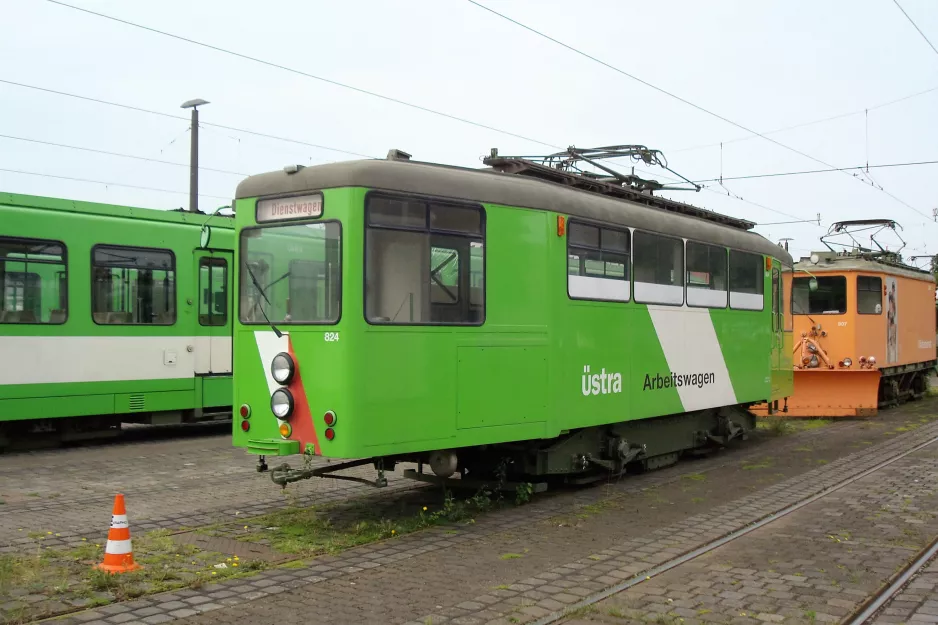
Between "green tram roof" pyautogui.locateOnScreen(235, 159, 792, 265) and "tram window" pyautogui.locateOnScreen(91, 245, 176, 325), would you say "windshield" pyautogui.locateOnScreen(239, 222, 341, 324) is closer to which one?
"green tram roof" pyautogui.locateOnScreen(235, 159, 792, 265)

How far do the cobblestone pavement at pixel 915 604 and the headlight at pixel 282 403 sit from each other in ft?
15.0

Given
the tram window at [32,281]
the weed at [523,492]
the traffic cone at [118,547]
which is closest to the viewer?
the traffic cone at [118,547]

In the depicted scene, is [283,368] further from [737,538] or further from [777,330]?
[777,330]

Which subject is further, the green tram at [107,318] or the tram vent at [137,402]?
the tram vent at [137,402]

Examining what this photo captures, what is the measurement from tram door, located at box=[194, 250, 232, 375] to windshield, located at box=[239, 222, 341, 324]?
656 centimetres

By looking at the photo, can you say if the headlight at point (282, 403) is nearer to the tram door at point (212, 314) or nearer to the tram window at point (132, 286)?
the tram window at point (132, 286)

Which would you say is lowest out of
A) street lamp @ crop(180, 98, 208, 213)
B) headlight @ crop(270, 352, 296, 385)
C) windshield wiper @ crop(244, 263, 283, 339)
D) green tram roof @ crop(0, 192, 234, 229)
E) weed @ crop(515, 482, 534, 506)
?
weed @ crop(515, 482, 534, 506)

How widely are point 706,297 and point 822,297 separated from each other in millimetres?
8867

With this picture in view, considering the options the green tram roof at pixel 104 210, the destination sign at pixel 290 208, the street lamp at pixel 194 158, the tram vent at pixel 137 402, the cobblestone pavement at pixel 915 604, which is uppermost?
the street lamp at pixel 194 158

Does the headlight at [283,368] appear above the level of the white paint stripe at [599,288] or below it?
below

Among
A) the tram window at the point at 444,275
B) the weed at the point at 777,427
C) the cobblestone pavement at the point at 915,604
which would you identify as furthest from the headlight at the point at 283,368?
the weed at the point at 777,427

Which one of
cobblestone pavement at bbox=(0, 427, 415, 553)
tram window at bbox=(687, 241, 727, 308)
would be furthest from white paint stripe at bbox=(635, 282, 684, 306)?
cobblestone pavement at bbox=(0, 427, 415, 553)

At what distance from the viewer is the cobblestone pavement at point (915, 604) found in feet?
17.7

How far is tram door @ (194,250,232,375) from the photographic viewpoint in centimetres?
1441
